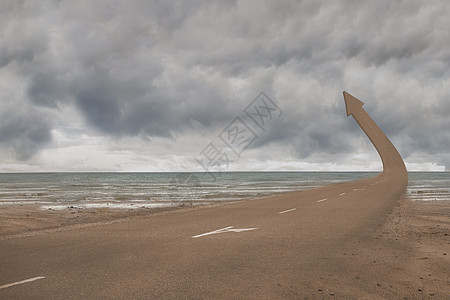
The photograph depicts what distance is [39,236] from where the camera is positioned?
33.7ft

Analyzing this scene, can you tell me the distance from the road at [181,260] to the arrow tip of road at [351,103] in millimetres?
25348

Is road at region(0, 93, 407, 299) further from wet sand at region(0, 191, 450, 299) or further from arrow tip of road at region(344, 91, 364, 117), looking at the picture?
arrow tip of road at region(344, 91, 364, 117)

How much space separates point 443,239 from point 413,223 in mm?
3228

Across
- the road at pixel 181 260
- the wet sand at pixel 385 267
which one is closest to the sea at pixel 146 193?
the road at pixel 181 260

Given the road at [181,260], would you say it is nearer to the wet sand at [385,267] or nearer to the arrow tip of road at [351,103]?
the wet sand at [385,267]

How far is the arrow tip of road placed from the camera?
116 ft

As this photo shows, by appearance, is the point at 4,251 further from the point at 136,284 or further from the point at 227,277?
the point at 227,277

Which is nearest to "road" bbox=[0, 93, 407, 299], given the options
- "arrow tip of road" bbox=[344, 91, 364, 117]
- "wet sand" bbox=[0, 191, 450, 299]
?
"wet sand" bbox=[0, 191, 450, 299]

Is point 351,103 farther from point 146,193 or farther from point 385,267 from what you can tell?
point 385,267

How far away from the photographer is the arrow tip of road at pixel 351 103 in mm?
35281

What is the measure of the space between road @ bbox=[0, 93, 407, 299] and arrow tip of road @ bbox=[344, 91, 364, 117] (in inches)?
998

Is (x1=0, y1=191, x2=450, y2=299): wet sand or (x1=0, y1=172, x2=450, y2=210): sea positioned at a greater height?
(x1=0, y1=191, x2=450, y2=299): wet sand

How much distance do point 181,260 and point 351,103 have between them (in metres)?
33.2

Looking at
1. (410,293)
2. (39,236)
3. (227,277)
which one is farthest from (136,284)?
(39,236)
